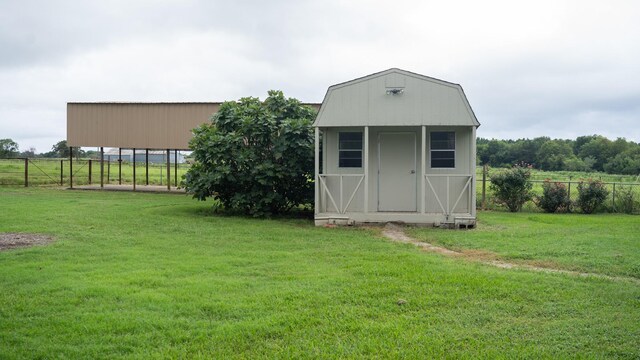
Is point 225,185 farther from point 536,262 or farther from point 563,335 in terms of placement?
point 563,335

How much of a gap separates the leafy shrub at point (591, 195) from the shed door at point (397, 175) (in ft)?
24.2

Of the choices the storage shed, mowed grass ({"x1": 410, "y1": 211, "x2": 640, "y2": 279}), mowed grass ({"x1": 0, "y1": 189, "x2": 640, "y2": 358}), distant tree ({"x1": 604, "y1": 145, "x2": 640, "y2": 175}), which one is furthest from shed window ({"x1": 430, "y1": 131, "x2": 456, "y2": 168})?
distant tree ({"x1": 604, "y1": 145, "x2": 640, "y2": 175})

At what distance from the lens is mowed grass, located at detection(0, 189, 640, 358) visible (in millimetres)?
5094

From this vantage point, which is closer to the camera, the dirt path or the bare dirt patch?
the dirt path

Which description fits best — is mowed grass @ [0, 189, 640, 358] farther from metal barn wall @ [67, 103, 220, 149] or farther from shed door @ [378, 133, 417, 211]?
metal barn wall @ [67, 103, 220, 149]

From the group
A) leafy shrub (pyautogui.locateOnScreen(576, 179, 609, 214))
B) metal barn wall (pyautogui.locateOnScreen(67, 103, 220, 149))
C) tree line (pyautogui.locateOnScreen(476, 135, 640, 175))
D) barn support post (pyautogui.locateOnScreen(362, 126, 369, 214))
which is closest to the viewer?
barn support post (pyautogui.locateOnScreen(362, 126, 369, 214))

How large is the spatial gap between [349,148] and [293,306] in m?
9.63

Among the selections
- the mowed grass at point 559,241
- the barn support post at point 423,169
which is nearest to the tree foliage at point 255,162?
the barn support post at point 423,169

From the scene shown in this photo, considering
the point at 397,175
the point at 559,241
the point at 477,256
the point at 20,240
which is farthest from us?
the point at 397,175

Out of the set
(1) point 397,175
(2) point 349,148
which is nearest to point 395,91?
(2) point 349,148

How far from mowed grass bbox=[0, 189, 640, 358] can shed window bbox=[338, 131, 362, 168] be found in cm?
526

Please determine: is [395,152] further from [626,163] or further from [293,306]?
[626,163]

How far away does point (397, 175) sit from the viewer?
50.5ft

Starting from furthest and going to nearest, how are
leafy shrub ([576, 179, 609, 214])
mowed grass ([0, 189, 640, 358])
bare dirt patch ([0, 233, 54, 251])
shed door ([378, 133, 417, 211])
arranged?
leafy shrub ([576, 179, 609, 214]) → shed door ([378, 133, 417, 211]) → bare dirt patch ([0, 233, 54, 251]) → mowed grass ([0, 189, 640, 358])
